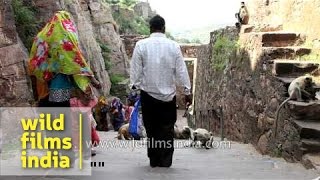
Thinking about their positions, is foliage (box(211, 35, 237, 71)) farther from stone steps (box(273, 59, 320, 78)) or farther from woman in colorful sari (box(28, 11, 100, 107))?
woman in colorful sari (box(28, 11, 100, 107))

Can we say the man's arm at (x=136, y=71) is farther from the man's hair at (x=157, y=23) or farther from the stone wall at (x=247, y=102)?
the stone wall at (x=247, y=102)

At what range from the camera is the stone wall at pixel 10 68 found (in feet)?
21.6

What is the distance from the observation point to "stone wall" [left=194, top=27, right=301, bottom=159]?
628cm

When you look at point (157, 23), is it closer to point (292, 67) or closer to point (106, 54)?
point (292, 67)

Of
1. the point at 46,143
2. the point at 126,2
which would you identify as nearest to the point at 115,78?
the point at 46,143

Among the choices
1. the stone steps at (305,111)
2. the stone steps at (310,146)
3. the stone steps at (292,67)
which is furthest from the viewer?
the stone steps at (292,67)

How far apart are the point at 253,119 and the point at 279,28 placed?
274 cm

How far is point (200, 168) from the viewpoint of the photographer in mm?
4938

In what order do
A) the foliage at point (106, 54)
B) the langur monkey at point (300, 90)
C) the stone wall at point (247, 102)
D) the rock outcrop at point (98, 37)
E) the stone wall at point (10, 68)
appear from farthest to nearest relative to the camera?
the foliage at point (106, 54), the rock outcrop at point (98, 37), the stone wall at point (10, 68), the stone wall at point (247, 102), the langur monkey at point (300, 90)

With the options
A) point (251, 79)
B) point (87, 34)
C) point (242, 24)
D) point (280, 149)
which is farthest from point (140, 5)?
point (280, 149)

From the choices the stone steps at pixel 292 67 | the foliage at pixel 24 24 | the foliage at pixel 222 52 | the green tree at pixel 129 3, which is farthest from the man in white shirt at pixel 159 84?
the green tree at pixel 129 3

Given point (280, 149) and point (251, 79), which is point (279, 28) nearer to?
point (251, 79)

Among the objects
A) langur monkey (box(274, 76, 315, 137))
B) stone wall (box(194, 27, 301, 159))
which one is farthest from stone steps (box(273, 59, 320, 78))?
langur monkey (box(274, 76, 315, 137))

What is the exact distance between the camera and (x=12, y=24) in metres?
6.84
